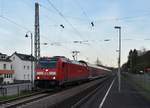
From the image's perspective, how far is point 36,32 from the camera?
32.4m

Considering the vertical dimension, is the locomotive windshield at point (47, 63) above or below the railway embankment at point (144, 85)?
above

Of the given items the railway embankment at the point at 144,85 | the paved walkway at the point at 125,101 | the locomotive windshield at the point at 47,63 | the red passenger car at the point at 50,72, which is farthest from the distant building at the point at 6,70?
the paved walkway at the point at 125,101

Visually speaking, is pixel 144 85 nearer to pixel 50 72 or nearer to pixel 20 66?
pixel 50 72

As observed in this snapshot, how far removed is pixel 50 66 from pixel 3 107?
15003 mm

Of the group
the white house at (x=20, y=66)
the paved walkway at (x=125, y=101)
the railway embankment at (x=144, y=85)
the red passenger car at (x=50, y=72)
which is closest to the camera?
the paved walkway at (x=125, y=101)

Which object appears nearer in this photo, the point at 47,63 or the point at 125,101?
the point at 125,101

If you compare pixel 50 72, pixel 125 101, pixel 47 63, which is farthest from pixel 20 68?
pixel 125 101

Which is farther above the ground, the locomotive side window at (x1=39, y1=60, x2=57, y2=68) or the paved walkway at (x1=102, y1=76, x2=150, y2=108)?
the locomotive side window at (x1=39, y1=60, x2=57, y2=68)

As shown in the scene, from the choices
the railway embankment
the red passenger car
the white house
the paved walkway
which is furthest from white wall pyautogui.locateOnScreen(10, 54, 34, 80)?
the paved walkway

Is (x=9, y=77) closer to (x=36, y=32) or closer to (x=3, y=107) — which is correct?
(x=36, y=32)

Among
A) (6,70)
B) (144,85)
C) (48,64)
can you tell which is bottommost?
(144,85)

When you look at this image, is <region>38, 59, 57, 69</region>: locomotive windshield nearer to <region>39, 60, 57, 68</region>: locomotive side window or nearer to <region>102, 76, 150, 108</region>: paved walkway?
<region>39, 60, 57, 68</region>: locomotive side window

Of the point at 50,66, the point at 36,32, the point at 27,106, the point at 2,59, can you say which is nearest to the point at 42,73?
the point at 50,66

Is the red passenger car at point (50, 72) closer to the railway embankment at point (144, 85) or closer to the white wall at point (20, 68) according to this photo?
the railway embankment at point (144, 85)
